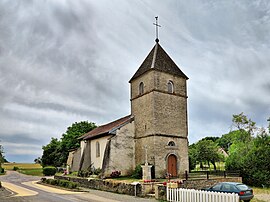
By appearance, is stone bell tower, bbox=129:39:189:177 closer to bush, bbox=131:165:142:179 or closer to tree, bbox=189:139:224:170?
bush, bbox=131:165:142:179

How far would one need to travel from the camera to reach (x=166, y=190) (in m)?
18.0

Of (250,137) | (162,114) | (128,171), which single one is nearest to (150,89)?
(162,114)

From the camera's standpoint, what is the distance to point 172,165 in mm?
28891

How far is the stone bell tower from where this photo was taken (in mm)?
28234

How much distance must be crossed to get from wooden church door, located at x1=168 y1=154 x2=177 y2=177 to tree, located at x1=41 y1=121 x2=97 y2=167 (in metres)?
31.1

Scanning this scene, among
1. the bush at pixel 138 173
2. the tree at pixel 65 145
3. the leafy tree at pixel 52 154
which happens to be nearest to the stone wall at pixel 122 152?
the bush at pixel 138 173

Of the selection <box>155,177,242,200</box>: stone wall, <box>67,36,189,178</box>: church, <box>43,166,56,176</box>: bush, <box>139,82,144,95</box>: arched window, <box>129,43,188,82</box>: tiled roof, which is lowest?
<box>43,166,56,176</box>: bush

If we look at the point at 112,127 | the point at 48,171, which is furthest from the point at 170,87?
the point at 48,171

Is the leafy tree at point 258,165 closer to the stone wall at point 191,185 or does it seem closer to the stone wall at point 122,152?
the stone wall at point 191,185

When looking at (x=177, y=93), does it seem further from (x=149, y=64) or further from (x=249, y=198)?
(x=249, y=198)

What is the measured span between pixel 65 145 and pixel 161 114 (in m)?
35.6

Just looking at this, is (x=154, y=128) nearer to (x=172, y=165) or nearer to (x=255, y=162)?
(x=172, y=165)

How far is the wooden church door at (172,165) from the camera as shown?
28.6 metres

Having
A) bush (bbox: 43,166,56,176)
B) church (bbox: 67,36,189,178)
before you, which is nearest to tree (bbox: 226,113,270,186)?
church (bbox: 67,36,189,178)
